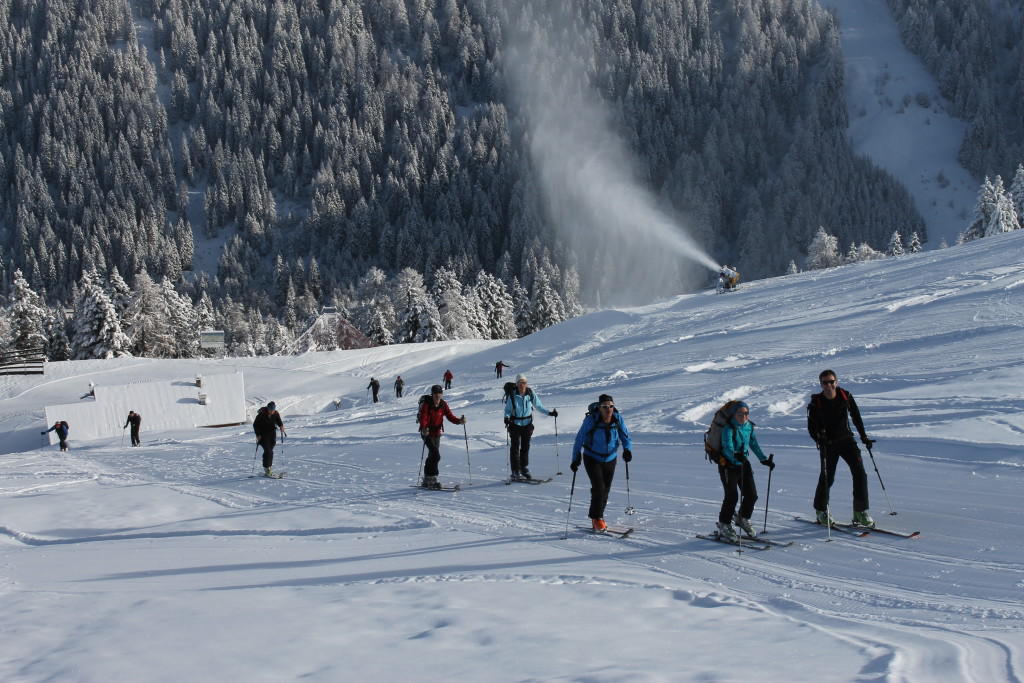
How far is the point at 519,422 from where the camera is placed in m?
12.7

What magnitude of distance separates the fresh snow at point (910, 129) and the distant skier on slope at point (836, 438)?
149 meters

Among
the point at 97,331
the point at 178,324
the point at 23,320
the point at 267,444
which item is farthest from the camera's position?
the point at 178,324

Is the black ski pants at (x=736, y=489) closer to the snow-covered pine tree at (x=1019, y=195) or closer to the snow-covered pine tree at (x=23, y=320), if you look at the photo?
the snow-covered pine tree at (x=23, y=320)

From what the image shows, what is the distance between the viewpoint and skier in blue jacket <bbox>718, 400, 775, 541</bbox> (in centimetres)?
828

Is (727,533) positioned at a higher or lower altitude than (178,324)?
lower

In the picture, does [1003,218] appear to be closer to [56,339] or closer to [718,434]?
[718,434]

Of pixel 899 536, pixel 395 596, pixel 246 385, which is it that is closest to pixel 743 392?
pixel 899 536

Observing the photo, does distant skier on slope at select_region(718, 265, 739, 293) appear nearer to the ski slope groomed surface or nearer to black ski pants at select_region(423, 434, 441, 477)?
the ski slope groomed surface

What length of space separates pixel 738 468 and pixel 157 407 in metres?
32.0

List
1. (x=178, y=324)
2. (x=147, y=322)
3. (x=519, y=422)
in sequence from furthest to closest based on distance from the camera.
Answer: (x=178, y=324) < (x=147, y=322) < (x=519, y=422)

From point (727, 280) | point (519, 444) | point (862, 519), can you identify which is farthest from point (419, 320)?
point (862, 519)

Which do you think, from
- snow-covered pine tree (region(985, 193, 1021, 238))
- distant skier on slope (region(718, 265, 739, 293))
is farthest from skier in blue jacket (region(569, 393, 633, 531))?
snow-covered pine tree (region(985, 193, 1021, 238))

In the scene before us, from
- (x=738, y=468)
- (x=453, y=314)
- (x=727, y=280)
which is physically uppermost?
(x=453, y=314)

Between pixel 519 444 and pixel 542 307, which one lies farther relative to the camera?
pixel 542 307
